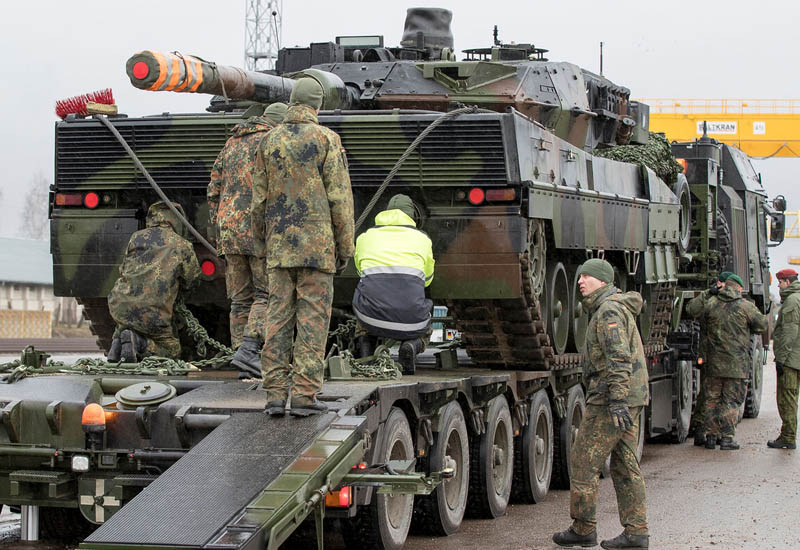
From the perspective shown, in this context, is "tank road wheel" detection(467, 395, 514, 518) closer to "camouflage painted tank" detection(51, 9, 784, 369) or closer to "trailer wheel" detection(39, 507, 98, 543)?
"camouflage painted tank" detection(51, 9, 784, 369)

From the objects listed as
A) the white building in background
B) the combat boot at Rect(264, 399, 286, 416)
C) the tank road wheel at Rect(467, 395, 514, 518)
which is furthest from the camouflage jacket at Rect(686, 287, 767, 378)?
the white building in background

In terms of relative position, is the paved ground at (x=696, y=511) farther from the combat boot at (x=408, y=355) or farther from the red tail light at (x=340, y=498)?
the red tail light at (x=340, y=498)

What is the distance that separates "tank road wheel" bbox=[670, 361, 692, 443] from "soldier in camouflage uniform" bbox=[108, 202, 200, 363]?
751cm

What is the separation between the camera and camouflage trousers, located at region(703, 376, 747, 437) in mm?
15180

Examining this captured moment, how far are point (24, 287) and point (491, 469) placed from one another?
3523 centimetres

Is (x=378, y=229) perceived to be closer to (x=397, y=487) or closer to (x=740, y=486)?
(x=397, y=487)

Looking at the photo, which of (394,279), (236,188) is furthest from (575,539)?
(236,188)

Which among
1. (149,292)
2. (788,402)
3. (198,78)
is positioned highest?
(198,78)

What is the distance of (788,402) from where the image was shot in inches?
600

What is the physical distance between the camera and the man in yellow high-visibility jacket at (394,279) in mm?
9555

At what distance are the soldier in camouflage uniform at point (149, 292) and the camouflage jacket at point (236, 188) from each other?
0.51m

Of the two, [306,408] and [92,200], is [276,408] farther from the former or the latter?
[92,200]

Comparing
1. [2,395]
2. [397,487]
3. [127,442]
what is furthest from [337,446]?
[2,395]

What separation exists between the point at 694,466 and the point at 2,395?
24.8 ft
